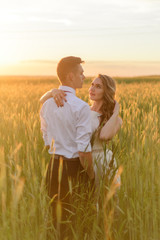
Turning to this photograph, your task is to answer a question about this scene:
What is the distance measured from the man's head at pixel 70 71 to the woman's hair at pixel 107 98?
1.64 feet

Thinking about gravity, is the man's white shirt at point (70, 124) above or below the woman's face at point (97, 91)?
below

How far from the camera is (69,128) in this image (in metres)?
2.10

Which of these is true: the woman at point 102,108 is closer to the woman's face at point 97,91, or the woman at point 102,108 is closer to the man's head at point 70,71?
the woman's face at point 97,91

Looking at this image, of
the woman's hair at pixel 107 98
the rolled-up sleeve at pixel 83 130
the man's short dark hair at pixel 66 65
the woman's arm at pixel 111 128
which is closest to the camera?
the rolled-up sleeve at pixel 83 130

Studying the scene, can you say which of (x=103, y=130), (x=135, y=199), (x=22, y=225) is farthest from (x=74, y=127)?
(x=22, y=225)

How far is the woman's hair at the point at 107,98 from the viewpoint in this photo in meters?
2.62

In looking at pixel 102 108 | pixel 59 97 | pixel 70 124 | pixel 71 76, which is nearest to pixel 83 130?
pixel 70 124

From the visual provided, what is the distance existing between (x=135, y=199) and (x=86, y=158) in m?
0.41

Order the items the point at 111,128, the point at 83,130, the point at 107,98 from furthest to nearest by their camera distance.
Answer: the point at 107,98
the point at 111,128
the point at 83,130

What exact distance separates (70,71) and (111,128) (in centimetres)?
61

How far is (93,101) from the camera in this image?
2.79 meters

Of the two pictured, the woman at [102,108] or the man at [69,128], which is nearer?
the man at [69,128]

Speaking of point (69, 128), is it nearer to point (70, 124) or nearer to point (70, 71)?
point (70, 124)

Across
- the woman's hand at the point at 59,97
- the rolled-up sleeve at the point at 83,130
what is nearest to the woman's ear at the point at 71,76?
the woman's hand at the point at 59,97
